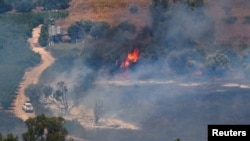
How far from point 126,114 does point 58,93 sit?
7.36 metres

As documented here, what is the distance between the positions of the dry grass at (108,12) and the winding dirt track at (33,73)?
500 centimetres

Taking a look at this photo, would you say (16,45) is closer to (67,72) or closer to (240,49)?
(67,72)

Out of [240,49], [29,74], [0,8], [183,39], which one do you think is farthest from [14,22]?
[240,49]

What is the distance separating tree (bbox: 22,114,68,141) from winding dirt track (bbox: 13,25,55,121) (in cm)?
1746

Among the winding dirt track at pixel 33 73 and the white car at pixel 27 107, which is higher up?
the winding dirt track at pixel 33 73

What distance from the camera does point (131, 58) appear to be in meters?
62.6

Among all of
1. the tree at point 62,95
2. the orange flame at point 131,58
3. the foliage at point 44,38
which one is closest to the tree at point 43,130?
the tree at point 62,95

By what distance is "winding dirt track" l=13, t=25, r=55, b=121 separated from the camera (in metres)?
54.6

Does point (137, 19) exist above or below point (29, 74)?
above

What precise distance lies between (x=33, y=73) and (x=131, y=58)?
11694mm

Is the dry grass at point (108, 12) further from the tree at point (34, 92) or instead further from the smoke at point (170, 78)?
the tree at point (34, 92)

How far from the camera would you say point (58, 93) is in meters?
53.8

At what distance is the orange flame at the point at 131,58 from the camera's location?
61.5 m

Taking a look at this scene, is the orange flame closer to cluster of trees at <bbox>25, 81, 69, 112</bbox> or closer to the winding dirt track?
cluster of trees at <bbox>25, 81, 69, 112</bbox>
